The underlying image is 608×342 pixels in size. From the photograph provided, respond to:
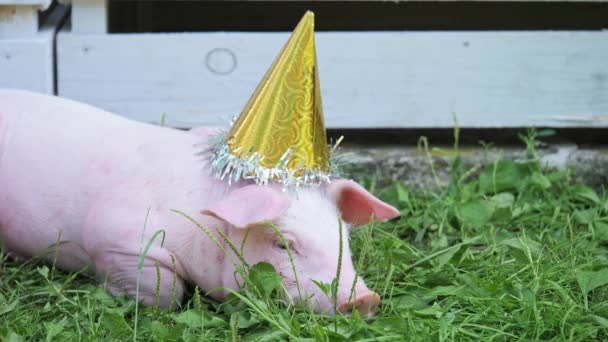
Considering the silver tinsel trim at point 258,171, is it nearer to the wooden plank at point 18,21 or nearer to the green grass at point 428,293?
the green grass at point 428,293

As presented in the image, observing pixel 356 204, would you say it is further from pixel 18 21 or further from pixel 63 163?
pixel 18 21

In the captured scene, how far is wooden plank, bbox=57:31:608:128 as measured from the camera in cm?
278

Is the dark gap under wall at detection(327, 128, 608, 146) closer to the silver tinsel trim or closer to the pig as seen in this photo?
the pig

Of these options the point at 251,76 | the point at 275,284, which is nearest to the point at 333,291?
the point at 275,284

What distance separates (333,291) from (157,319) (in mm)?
362

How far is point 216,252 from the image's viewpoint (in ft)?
6.82

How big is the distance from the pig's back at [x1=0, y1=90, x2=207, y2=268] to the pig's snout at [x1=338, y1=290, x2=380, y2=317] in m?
0.50

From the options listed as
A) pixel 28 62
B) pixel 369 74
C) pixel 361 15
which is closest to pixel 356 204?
pixel 369 74

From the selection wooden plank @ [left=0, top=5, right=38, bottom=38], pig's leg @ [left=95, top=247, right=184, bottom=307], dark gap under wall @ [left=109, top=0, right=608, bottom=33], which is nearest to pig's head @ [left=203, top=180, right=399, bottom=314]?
pig's leg @ [left=95, top=247, right=184, bottom=307]

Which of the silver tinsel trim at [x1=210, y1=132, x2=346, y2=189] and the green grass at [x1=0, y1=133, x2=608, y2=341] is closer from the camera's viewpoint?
the green grass at [x1=0, y1=133, x2=608, y2=341]

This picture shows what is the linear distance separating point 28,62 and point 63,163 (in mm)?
598

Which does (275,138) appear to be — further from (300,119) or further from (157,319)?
(157,319)

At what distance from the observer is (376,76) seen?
2873 millimetres

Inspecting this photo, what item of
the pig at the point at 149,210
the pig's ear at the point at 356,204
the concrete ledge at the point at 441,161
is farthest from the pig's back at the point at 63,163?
the concrete ledge at the point at 441,161
